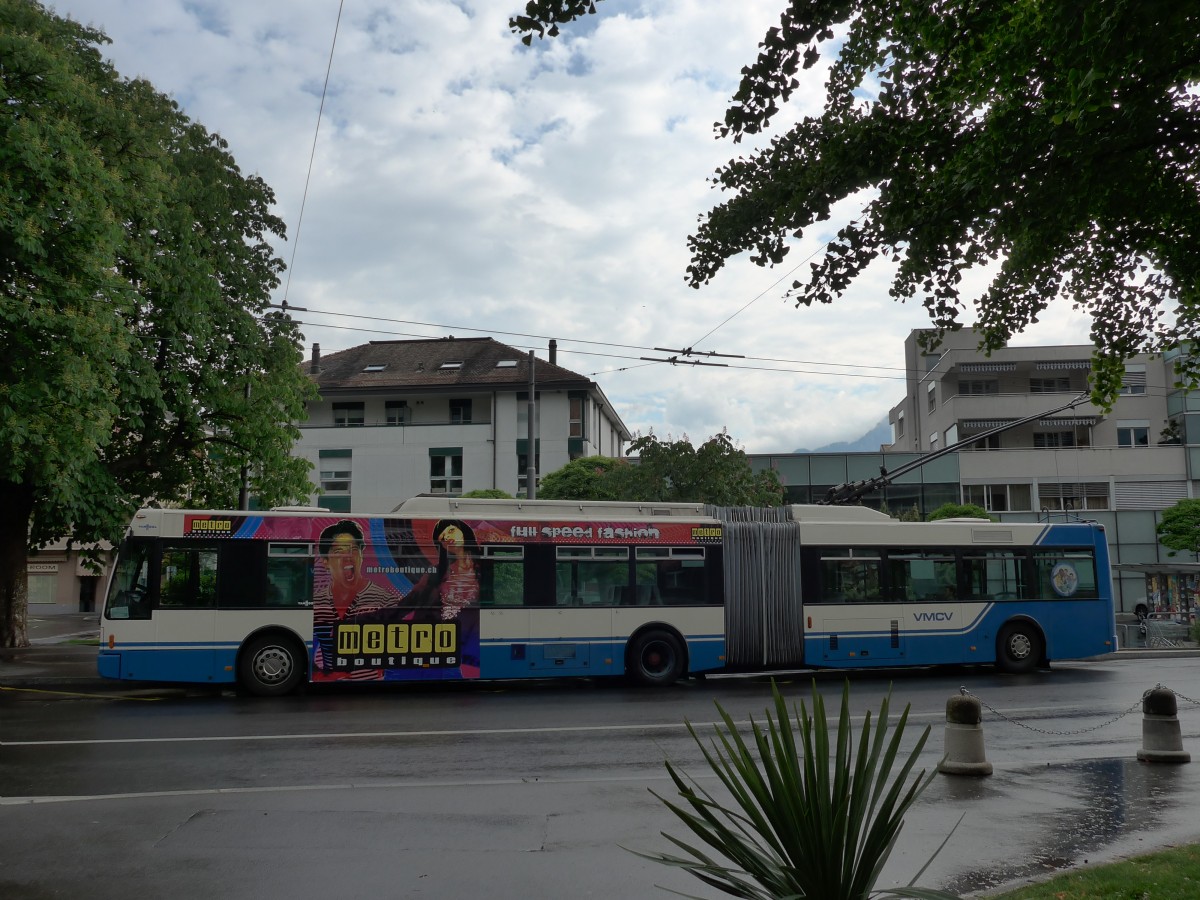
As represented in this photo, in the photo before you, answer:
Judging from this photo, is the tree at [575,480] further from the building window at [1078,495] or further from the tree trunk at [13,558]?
the building window at [1078,495]

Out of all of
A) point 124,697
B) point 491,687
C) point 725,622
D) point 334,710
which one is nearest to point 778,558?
point 725,622

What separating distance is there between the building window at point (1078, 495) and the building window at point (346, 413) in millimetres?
33552

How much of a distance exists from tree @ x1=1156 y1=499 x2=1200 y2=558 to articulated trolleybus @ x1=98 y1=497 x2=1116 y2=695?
67.8 feet

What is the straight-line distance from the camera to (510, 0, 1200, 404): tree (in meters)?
7.42

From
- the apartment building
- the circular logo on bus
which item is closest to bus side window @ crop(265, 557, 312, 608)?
the circular logo on bus

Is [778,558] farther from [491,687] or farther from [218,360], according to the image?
[218,360]

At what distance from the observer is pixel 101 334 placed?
17016mm

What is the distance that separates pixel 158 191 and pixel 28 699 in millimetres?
9647

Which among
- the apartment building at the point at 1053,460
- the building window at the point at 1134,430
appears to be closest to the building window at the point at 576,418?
the apartment building at the point at 1053,460

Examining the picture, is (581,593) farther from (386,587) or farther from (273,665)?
(273,665)

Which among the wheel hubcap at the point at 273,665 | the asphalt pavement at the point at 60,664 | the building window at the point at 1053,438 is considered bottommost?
the asphalt pavement at the point at 60,664

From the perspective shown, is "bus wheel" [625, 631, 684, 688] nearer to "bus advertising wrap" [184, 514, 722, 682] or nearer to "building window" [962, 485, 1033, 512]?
"bus advertising wrap" [184, 514, 722, 682]

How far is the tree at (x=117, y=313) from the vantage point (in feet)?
54.6

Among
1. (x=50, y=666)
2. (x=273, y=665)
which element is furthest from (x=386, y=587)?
(x=50, y=666)
